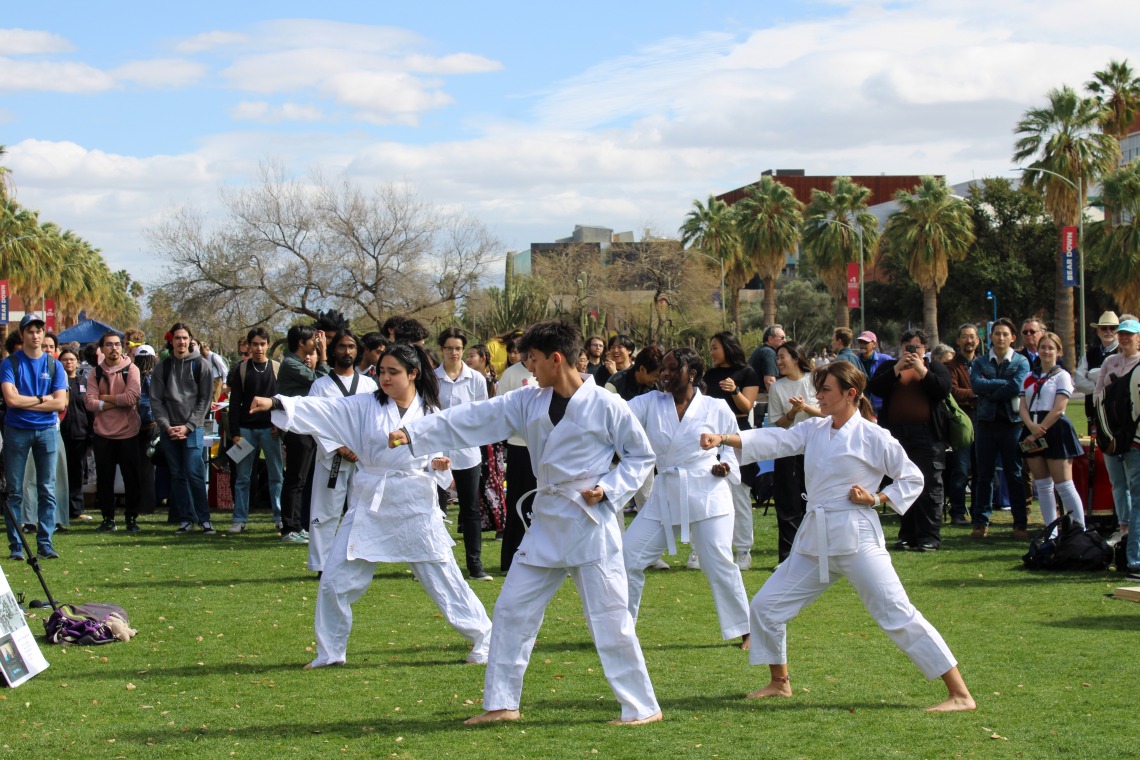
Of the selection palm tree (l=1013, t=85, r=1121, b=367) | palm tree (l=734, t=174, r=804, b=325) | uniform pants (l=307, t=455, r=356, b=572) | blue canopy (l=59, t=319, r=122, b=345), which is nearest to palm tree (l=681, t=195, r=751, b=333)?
palm tree (l=734, t=174, r=804, b=325)

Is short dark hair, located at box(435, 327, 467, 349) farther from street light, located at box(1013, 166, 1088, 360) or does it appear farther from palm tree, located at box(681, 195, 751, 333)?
palm tree, located at box(681, 195, 751, 333)

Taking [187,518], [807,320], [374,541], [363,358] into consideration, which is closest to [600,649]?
[374,541]

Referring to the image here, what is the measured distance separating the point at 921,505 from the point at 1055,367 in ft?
5.71

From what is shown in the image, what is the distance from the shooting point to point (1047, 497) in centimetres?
1110

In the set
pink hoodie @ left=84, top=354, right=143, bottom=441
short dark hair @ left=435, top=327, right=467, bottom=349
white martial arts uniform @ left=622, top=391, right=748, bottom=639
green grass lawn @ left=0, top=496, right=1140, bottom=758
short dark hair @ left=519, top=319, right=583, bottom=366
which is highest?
short dark hair @ left=435, top=327, right=467, bottom=349

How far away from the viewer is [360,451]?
6.90 metres

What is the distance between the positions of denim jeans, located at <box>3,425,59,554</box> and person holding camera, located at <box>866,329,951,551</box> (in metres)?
7.56

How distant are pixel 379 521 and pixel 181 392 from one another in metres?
6.61

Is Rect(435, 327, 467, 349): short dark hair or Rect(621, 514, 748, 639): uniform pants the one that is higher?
Rect(435, 327, 467, 349): short dark hair

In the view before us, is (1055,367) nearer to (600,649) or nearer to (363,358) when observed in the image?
(363,358)

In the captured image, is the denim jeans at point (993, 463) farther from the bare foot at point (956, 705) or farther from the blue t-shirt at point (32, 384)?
the blue t-shirt at point (32, 384)

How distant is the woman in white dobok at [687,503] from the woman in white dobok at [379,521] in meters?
1.11

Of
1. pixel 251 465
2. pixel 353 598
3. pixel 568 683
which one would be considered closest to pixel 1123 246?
pixel 251 465

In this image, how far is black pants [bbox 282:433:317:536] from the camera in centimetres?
1184
